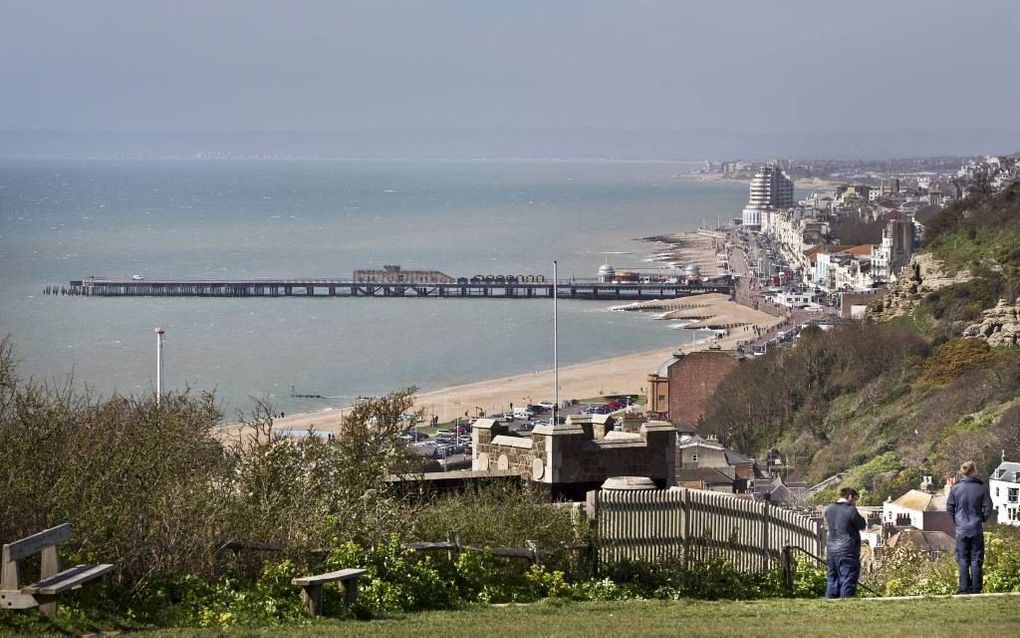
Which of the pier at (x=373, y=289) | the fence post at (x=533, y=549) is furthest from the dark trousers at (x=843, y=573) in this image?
the pier at (x=373, y=289)

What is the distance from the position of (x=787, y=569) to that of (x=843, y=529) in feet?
5.73

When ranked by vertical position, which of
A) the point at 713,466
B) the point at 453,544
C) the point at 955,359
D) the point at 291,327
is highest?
the point at 453,544

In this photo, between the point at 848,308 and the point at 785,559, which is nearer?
the point at 785,559

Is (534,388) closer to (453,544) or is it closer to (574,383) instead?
(574,383)

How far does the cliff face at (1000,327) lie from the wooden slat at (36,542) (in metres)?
52.7

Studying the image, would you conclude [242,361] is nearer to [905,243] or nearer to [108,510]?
[905,243]

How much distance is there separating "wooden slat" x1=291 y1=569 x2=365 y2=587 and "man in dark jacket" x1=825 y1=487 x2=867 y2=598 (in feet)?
12.1

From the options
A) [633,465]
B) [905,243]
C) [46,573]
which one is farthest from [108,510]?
[905,243]

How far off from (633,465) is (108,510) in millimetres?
7628

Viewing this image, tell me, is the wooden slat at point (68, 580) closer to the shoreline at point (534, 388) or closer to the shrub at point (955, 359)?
the shoreline at point (534, 388)

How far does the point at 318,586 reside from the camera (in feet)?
37.6

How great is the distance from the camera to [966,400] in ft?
164

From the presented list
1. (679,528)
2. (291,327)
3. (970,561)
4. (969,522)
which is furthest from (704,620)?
(291,327)

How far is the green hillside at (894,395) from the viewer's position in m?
43.7
